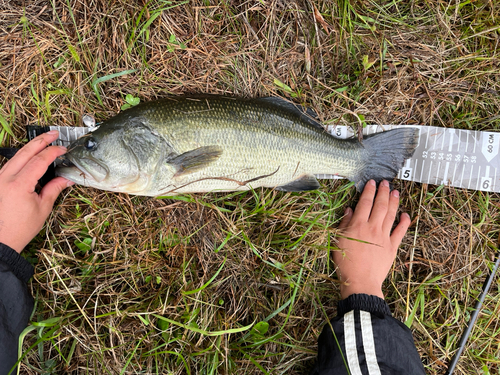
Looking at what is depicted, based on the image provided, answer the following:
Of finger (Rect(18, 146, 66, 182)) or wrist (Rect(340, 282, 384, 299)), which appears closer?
finger (Rect(18, 146, 66, 182))

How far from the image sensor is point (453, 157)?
10.6 feet

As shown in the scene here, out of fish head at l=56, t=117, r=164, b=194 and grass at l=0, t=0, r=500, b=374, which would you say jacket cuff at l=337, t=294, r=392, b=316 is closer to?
grass at l=0, t=0, r=500, b=374

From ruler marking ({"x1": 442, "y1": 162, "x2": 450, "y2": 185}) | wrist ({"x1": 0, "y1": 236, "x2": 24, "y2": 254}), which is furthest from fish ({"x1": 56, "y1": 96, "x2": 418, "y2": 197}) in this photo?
ruler marking ({"x1": 442, "y1": 162, "x2": 450, "y2": 185})

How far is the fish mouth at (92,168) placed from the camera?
262 cm

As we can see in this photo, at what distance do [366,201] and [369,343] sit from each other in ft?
4.41

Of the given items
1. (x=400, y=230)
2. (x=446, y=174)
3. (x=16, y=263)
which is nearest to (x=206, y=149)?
(x=16, y=263)

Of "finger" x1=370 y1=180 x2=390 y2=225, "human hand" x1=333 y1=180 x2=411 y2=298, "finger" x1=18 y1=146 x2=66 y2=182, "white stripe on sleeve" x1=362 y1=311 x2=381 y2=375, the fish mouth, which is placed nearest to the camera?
"white stripe on sleeve" x1=362 y1=311 x2=381 y2=375

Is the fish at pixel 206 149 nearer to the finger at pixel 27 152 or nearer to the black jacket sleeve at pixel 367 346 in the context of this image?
the finger at pixel 27 152

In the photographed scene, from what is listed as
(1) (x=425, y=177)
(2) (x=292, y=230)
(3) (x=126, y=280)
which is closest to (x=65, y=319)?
(3) (x=126, y=280)

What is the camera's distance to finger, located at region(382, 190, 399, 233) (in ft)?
10.6

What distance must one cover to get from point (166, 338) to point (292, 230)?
1.57m

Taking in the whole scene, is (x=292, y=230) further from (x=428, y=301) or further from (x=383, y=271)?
(x=428, y=301)

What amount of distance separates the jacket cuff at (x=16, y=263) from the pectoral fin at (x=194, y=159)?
1.58m

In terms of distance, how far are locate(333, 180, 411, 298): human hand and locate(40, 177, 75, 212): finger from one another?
2749 mm
